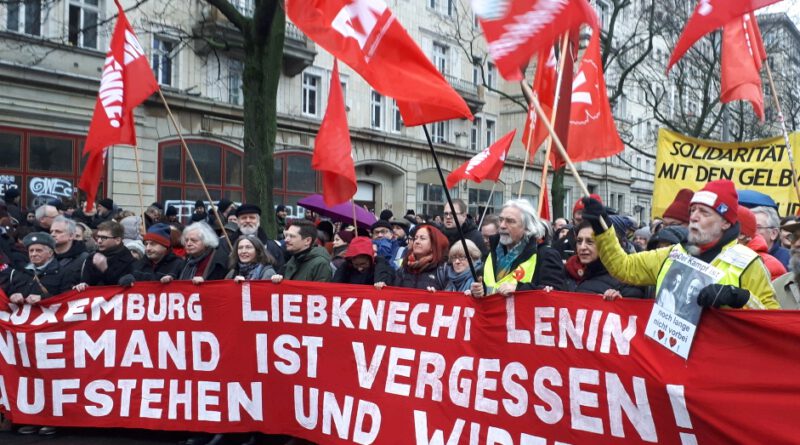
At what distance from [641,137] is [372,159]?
28.4 metres

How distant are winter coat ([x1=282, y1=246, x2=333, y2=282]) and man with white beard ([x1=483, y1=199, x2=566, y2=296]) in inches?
52.1

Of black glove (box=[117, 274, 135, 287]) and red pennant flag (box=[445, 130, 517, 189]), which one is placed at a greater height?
red pennant flag (box=[445, 130, 517, 189])

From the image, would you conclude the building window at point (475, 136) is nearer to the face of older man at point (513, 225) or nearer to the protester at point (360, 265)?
the protester at point (360, 265)

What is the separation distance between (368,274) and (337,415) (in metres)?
1.17

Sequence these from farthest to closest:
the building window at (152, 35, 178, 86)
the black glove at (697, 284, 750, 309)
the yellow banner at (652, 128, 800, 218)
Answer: the building window at (152, 35, 178, 86)
the yellow banner at (652, 128, 800, 218)
the black glove at (697, 284, 750, 309)

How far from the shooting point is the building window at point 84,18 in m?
19.7

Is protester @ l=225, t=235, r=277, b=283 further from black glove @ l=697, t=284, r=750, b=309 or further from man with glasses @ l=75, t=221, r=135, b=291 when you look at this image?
black glove @ l=697, t=284, r=750, b=309

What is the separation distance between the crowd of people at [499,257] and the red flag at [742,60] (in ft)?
3.69

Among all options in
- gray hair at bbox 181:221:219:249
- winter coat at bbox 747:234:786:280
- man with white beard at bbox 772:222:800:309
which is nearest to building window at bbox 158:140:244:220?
gray hair at bbox 181:221:219:249

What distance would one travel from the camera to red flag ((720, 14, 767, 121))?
23.3ft

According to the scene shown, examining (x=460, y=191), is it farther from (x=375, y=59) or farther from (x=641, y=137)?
(x=375, y=59)

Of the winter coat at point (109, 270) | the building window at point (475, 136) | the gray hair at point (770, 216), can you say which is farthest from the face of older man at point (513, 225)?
the building window at point (475, 136)

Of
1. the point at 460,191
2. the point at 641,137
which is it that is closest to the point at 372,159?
the point at 460,191

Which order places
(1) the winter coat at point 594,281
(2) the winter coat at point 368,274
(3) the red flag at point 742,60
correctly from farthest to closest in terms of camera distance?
1. (3) the red flag at point 742,60
2. (2) the winter coat at point 368,274
3. (1) the winter coat at point 594,281
